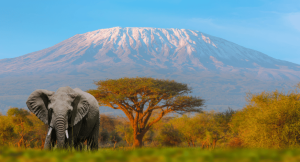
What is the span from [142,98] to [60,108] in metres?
30.7

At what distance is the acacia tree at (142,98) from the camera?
4059 centimetres

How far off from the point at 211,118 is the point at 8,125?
38.0 metres

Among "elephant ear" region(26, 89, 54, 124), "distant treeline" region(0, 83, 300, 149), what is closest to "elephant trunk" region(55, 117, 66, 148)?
"distant treeline" region(0, 83, 300, 149)

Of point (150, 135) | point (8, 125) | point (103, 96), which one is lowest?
point (150, 135)

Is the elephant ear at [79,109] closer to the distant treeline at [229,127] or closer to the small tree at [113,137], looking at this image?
the distant treeline at [229,127]

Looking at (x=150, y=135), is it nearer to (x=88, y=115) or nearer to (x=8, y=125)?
(x=8, y=125)

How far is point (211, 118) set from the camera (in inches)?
2295

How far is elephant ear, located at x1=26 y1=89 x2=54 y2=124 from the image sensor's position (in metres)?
11.2

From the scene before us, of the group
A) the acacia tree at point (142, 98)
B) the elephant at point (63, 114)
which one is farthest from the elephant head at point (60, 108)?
the acacia tree at point (142, 98)

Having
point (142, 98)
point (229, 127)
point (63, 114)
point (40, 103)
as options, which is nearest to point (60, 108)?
point (63, 114)

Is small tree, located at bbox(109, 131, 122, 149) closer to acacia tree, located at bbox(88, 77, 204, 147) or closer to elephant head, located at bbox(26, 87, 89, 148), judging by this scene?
acacia tree, located at bbox(88, 77, 204, 147)

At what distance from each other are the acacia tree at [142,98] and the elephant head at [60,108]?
28.2 metres

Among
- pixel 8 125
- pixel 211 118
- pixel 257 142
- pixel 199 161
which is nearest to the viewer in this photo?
pixel 199 161

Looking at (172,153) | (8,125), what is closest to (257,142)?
(172,153)
